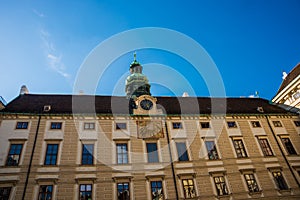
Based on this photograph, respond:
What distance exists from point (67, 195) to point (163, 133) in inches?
403

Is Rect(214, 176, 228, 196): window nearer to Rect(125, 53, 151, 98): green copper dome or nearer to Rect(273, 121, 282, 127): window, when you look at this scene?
Rect(273, 121, 282, 127): window

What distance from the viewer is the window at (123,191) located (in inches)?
736

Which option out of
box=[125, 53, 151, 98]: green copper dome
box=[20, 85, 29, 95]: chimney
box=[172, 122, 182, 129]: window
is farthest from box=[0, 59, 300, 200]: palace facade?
box=[125, 53, 151, 98]: green copper dome

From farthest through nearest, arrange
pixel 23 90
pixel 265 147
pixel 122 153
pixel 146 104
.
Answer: pixel 23 90 → pixel 146 104 → pixel 265 147 → pixel 122 153

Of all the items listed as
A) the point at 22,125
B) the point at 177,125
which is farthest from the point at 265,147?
the point at 22,125

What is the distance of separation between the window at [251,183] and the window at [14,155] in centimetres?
2055

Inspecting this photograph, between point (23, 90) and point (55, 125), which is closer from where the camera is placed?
point (55, 125)

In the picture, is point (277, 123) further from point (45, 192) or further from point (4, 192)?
point (4, 192)

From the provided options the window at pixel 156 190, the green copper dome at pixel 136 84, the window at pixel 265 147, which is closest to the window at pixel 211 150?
the window at pixel 265 147

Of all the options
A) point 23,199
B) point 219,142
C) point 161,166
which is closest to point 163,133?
point 161,166

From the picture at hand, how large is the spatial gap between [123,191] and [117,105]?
10.1m

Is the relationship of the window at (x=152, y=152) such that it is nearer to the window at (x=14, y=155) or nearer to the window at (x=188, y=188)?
the window at (x=188, y=188)

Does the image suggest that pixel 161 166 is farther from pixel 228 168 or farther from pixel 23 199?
pixel 23 199

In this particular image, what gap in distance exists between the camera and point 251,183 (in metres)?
21.0
